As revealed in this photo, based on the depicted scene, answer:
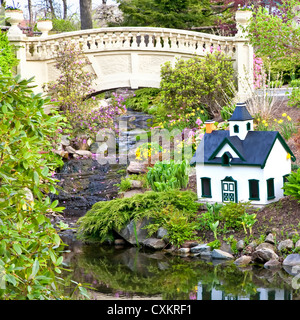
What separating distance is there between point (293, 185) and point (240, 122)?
4.74ft

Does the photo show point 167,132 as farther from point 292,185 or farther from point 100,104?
point 292,185

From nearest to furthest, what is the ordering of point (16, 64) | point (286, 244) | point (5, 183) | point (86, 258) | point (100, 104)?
1. point (5, 183)
2. point (286, 244)
3. point (86, 258)
4. point (16, 64)
5. point (100, 104)

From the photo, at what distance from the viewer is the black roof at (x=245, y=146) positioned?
407 inches

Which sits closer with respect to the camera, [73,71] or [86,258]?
[86,258]

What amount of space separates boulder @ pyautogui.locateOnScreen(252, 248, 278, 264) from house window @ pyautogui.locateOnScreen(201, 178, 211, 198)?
175cm

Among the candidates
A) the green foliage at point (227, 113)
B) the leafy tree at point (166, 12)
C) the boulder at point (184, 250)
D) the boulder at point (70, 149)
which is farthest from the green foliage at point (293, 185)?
the leafy tree at point (166, 12)

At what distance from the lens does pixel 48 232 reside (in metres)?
4.29

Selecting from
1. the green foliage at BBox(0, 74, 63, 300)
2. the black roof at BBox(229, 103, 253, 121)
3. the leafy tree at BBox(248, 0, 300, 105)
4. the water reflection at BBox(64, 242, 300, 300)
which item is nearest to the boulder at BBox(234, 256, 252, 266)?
the water reflection at BBox(64, 242, 300, 300)

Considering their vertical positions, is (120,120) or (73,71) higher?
(73,71)

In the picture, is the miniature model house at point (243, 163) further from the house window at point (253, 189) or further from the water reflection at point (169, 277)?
the water reflection at point (169, 277)

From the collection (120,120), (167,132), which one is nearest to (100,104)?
(120,120)

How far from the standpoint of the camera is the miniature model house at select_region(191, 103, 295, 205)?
10.4m

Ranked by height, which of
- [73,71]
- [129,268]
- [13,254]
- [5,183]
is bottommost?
[129,268]

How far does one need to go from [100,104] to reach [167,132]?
5.11m
